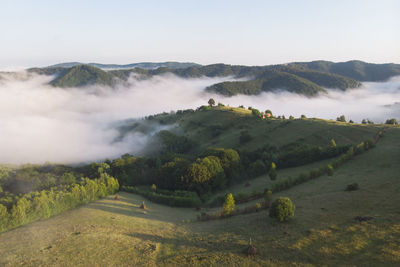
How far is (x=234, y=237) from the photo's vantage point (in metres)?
37.6

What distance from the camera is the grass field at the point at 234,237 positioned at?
3081 cm

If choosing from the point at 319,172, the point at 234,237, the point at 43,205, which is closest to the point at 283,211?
the point at 234,237

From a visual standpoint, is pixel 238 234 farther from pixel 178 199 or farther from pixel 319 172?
pixel 319 172

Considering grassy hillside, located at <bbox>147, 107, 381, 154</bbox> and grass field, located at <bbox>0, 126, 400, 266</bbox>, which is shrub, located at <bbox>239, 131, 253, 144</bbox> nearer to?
grassy hillside, located at <bbox>147, 107, 381, 154</bbox>

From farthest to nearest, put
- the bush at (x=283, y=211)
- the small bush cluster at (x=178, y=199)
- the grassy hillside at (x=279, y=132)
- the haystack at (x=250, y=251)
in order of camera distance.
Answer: the grassy hillside at (x=279, y=132)
the small bush cluster at (x=178, y=199)
the bush at (x=283, y=211)
the haystack at (x=250, y=251)

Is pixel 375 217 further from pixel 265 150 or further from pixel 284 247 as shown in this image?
pixel 265 150

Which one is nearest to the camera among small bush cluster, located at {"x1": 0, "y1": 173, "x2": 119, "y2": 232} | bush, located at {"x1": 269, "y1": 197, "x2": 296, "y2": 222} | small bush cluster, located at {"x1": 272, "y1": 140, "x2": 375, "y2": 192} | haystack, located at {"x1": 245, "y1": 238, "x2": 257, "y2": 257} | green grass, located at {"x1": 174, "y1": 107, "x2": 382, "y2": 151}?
haystack, located at {"x1": 245, "y1": 238, "x2": 257, "y2": 257}

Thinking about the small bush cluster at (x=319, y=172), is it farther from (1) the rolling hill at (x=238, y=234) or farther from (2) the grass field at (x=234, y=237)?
(2) the grass field at (x=234, y=237)

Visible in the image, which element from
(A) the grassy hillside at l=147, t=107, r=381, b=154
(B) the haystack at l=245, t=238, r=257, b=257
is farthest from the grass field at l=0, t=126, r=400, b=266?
(A) the grassy hillside at l=147, t=107, r=381, b=154

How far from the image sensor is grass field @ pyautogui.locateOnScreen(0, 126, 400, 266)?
30812 mm

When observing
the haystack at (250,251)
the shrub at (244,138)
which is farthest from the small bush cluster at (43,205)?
the shrub at (244,138)

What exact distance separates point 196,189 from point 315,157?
44.3 meters

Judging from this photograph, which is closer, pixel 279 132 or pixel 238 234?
pixel 238 234

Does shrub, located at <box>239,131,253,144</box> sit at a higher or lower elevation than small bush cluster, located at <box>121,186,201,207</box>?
higher
